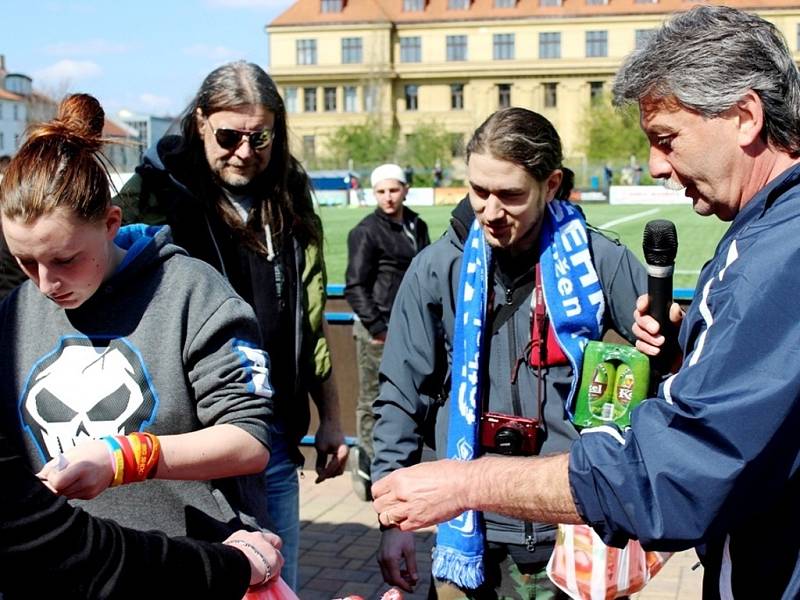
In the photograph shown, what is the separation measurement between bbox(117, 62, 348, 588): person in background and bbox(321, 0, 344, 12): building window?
70.3 m

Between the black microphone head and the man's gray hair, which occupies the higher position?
the man's gray hair

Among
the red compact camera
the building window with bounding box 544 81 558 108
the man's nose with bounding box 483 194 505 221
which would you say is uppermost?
the building window with bounding box 544 81 558 108

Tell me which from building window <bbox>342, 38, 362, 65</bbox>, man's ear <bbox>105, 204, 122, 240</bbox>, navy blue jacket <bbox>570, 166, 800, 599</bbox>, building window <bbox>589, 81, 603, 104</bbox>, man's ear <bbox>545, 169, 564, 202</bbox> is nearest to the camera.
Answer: navy blue jacket <bbox>570, 166, 800, 599</bbox>

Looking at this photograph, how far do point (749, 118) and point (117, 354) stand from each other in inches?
58.3

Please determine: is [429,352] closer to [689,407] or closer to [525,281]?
[525,281]

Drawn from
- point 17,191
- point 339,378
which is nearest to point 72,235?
point 17,191

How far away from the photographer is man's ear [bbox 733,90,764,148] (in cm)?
188

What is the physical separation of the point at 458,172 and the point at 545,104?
10.2m

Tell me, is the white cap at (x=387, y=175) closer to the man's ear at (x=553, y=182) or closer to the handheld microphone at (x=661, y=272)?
the man's ear at (x=553, y=182)

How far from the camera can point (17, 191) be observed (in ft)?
7.29

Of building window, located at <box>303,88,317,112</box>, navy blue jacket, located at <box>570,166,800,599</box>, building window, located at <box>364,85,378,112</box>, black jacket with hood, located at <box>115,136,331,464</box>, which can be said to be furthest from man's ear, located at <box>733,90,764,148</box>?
building window, located at <box>303,88,317,112</box>

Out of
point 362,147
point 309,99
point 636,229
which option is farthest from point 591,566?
point 309,99

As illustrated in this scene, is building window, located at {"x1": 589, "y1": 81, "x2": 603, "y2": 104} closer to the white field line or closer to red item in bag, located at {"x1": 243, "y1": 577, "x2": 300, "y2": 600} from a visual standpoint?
the white field line

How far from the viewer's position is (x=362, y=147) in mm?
62688
